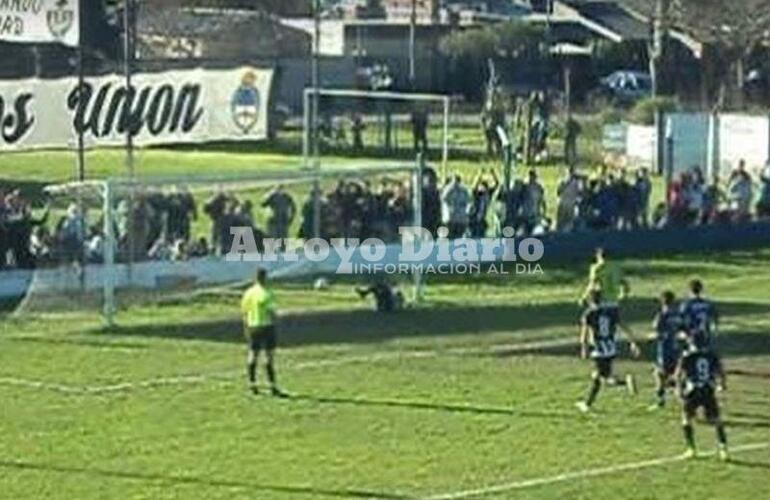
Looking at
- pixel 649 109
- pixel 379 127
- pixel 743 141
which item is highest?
pixel 649 109

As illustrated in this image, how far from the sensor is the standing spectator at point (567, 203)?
45.0 metres

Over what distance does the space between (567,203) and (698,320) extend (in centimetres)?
1918

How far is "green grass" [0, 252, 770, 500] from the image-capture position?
23766 millimetres

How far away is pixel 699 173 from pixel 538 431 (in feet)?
73.7

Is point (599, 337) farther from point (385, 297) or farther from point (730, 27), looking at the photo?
point (730, 27)

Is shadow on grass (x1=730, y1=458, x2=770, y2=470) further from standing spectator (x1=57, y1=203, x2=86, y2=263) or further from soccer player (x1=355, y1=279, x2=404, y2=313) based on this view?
standing spectator (x1=57, y1=203, x2=86, y2=263)

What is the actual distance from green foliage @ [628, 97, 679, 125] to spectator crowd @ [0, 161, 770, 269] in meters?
15.5

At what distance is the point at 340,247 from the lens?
1532 inches

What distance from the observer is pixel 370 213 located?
39094 millimetres

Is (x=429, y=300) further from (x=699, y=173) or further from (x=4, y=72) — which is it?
(x=4, y=72)

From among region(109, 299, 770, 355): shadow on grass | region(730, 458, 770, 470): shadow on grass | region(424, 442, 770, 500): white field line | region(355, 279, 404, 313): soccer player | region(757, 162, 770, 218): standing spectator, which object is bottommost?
region(730, 458, 770, 470): shadow on grass

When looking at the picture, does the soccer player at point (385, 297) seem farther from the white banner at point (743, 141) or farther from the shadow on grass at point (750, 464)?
the white banner at point (743, 141)

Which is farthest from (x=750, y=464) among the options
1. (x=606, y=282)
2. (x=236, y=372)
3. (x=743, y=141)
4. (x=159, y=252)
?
(x=743, y=141)

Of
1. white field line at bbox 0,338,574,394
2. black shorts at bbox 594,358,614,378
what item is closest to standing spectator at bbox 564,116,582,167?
white field line at bbox 0,338,574,394
